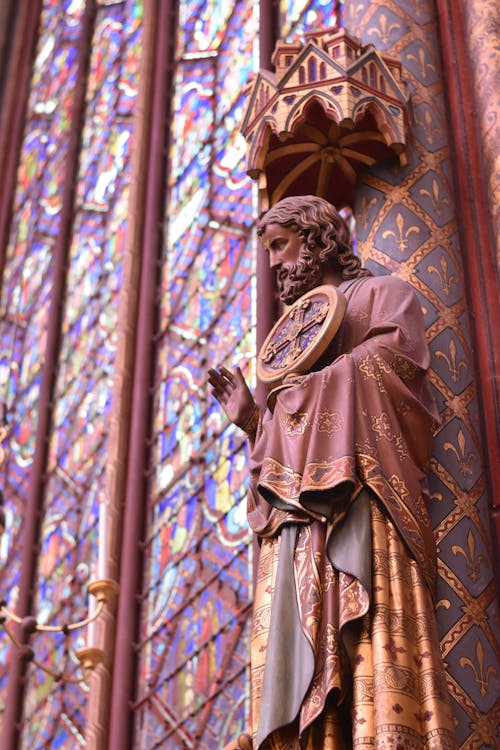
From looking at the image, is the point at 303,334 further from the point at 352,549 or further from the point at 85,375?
the point at 85,375

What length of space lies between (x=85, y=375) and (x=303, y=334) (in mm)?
3823

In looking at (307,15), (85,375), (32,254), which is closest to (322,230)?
(307,15)

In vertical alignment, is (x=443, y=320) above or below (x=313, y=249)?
below

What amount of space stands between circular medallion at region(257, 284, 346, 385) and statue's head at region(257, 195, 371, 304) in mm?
87

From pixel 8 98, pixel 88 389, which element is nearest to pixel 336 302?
pixel 88 389

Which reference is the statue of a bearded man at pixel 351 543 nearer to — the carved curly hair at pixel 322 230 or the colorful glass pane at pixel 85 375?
the carved curly hair at pixel 322 230

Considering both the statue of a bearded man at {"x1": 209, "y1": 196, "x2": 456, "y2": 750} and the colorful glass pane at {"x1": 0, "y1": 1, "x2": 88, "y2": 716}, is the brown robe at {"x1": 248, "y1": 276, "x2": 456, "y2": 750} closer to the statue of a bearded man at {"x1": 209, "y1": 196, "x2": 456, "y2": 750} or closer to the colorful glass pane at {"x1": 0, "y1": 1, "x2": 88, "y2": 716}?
the statue of a bearded man at {"x1": 209, "y1": 196, "x2": 456, "y2": 750}

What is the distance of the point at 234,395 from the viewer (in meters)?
4.56

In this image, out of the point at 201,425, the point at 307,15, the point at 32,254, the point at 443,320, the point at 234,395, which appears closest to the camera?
the point at 234,395

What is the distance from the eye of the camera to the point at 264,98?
5.28 m

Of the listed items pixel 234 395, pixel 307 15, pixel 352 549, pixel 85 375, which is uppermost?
pixel 307 15

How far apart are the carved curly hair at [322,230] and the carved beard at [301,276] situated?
26 mm

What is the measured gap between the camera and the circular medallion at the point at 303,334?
14.1 feet

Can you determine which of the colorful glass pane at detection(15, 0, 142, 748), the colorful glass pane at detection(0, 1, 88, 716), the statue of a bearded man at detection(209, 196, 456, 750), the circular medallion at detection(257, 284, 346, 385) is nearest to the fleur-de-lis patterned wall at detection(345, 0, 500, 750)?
the statue of a bearded man at detection(209, 196, 456, 750)
